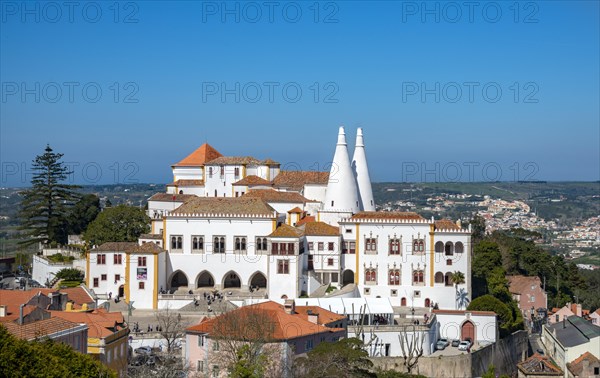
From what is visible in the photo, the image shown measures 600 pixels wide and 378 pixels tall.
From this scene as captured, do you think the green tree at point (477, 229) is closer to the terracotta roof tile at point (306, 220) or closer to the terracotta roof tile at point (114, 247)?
the terracotta roof tile at point (306, 220)

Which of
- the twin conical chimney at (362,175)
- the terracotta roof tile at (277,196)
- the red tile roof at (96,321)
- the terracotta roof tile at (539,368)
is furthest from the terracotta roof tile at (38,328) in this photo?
the twin conical chimney at (362,175)

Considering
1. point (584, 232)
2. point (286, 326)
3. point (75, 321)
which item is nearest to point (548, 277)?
point (286, 326)

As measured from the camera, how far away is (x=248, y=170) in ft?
225

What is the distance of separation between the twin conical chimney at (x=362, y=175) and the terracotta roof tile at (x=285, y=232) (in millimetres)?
6856

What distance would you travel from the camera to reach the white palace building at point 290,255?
55.1 metres

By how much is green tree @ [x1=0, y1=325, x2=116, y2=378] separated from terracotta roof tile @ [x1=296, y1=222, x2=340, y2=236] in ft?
83.5

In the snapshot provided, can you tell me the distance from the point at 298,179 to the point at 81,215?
17.2 meters

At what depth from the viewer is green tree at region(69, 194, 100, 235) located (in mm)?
71250

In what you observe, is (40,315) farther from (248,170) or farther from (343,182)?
(248,170)

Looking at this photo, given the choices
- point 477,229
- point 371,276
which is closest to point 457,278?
point 371,276

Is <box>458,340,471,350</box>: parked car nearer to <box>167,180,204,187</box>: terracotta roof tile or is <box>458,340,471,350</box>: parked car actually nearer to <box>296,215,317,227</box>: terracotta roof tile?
<box>296,215,317,227</box>: terracotta roof tile

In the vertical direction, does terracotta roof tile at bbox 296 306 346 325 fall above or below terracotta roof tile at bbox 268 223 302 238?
below

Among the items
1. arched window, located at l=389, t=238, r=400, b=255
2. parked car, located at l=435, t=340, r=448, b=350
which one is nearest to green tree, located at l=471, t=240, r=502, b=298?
arched window, located at l=389, t=238, r=400, b=255

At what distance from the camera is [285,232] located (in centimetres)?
5519
